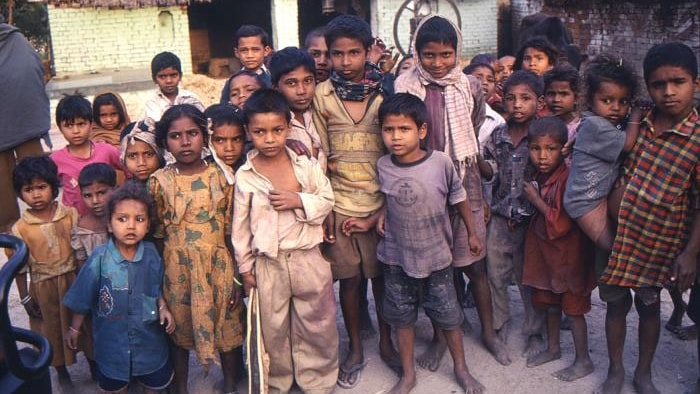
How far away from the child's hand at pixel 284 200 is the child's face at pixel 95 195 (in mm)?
881

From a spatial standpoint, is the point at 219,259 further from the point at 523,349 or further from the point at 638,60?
the point at 638,60

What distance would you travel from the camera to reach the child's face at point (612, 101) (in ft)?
9.40

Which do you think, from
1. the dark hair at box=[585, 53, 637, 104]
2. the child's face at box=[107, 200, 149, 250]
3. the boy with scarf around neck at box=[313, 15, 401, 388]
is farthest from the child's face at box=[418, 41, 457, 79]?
the child's face at box=[107, 200, 149, 250]

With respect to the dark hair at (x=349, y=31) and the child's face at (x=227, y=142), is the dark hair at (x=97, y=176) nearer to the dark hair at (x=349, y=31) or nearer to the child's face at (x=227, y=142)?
the child's face at (x=227, y=142)

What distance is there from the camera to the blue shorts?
9.75ft

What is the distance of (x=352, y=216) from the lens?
3193 millimetres

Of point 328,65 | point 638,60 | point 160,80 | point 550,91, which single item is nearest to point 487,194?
point 550,91

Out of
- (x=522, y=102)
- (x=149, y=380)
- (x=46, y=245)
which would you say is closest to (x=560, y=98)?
(x=522, y=102)

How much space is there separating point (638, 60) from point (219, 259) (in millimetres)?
8447

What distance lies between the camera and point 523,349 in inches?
139

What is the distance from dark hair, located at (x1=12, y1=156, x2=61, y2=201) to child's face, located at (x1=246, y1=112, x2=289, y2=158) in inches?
41.7

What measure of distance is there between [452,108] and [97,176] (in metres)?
1.80

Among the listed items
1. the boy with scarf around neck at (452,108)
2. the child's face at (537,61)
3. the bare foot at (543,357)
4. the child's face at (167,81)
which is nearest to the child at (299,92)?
the boy with scarf around neck at (452,108)

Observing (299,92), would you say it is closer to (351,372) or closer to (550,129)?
(550,129)
